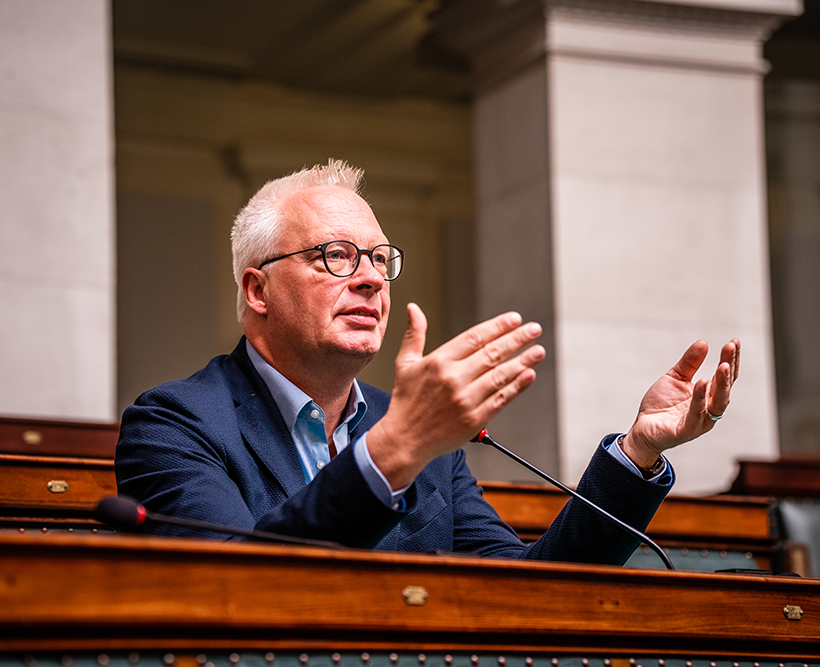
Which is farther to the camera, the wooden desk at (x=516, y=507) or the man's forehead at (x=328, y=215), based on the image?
the wooden desk at (x=516, y=507)

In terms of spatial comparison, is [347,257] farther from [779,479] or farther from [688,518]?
[779,479]

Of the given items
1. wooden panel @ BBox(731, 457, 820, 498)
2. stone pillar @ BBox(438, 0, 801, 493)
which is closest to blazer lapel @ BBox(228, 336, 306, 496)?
wooden panel @ BBox(731, 457, 820, 498)

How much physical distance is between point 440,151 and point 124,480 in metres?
7.57

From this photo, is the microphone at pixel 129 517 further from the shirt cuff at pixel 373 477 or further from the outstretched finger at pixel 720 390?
the outstretched finger at pixel 720 390

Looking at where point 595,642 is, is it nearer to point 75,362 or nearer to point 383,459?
point 383,459

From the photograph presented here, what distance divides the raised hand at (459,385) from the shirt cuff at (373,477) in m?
0.06

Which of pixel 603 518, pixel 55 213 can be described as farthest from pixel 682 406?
pixel 55 213

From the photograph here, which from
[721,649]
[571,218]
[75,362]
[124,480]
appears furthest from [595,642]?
[571,218]

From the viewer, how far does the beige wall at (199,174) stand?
27.5 ft

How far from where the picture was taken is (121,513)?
151 centimetres

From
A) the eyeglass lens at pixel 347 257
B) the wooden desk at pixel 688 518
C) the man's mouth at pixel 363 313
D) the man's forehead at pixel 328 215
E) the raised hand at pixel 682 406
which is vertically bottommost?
the wooden desk at pixel 688 518

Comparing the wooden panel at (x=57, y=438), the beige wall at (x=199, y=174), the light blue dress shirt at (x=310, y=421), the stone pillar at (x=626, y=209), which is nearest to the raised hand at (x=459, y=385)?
the light blue dress shirt at (x=310, y=421)

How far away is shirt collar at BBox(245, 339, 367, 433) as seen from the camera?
229 cm

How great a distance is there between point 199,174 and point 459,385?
7.42 m
